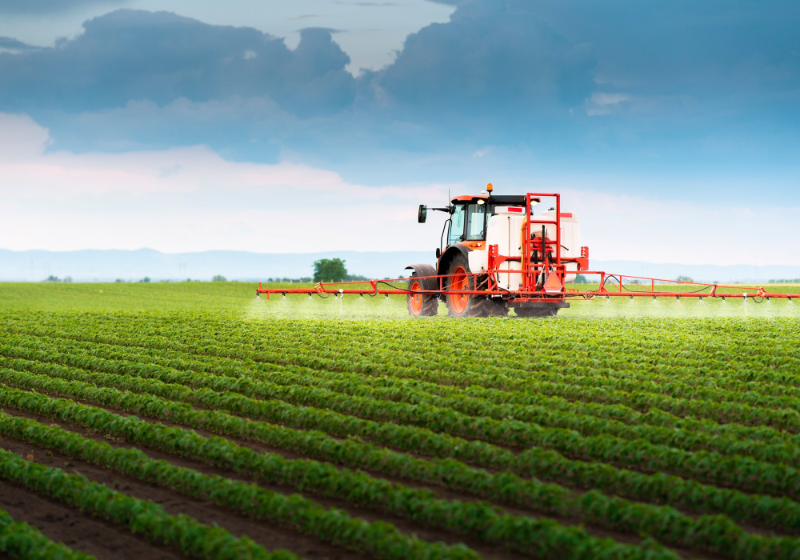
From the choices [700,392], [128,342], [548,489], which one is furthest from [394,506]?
[128,342]

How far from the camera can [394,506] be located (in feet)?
18.2

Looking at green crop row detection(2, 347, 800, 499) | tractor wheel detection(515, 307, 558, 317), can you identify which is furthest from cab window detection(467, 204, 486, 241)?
green crop row detection(2, 347, 800, 499)

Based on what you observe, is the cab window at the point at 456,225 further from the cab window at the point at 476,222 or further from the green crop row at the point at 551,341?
→ the green crop row at the point at 551,341

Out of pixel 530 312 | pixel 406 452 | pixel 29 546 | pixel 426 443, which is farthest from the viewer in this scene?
pixel 530 312

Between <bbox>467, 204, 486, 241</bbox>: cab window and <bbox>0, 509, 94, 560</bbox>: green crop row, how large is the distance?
1469 cm

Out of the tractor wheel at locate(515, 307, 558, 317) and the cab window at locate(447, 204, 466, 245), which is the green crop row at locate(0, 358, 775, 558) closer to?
the cab window at locate(447, 204, 466, 245)

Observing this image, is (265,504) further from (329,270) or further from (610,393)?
(329,270)

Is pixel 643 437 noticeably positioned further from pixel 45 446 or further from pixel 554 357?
pixel 45 446

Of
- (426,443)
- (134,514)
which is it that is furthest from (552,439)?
(134,514)

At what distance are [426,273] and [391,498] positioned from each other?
15.3m

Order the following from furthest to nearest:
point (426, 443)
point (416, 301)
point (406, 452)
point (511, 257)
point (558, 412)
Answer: point (416, 301), point (511, 257), point (558, 412), point (406, 452), point (426, 443)

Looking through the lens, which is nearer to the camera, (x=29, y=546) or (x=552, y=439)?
(x=29, y=546)

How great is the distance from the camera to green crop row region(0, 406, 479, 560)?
4.75 meters

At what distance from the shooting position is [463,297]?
19938mm
